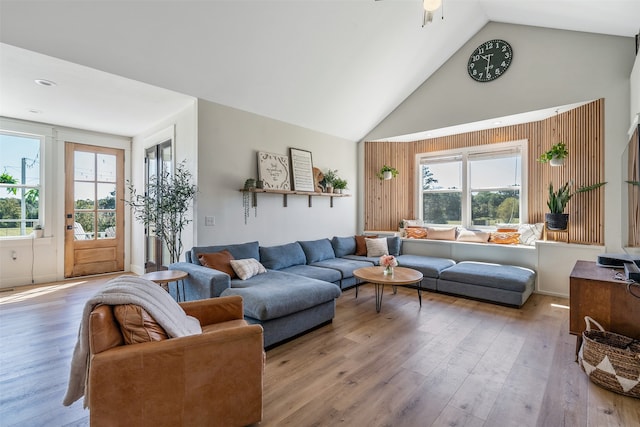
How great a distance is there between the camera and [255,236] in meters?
4.41

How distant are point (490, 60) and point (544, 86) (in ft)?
2.96

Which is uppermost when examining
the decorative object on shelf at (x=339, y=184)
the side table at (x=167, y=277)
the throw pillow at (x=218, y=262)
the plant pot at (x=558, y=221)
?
the decorative object on shelf at (x=339, y=184)

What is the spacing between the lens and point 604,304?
7.72 ft

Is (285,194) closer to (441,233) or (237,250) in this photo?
(237,250)

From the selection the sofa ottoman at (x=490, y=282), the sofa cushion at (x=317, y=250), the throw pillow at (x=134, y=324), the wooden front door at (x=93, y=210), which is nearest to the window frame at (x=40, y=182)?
the wooden front door at (x=93, y=210)

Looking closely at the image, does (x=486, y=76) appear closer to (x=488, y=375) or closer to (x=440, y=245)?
(x=440, y=245)

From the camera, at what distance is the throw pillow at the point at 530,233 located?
454 cm

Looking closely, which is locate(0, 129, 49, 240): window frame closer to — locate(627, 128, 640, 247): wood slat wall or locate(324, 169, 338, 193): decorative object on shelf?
locate(324, 169, 338, 193): decorative object on shelf

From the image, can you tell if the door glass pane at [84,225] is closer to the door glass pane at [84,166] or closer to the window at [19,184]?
the window at [19,184]

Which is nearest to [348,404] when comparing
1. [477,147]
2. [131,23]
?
[131,23]

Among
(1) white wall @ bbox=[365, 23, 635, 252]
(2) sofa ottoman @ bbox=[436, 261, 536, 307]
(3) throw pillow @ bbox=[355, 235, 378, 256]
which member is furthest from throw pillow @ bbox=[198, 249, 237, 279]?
(1) white wall @ bbox=[365, 23, 635, 252]

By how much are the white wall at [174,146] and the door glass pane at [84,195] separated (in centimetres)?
61

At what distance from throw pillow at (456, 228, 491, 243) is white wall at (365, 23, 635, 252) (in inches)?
58.0

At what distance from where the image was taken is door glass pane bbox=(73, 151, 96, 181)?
17.2ft
